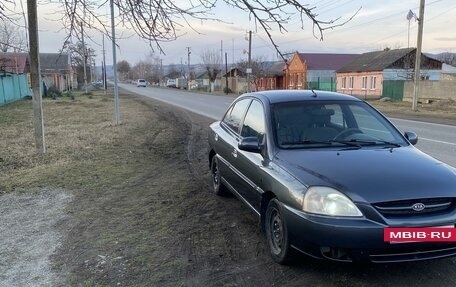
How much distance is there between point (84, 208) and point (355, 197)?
12.7 ft

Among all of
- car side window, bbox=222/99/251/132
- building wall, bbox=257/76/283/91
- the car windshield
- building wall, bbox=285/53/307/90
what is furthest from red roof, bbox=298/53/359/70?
the car windshield

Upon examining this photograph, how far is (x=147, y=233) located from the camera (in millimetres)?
4996

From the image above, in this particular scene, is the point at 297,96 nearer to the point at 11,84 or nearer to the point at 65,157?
the point at 65,157

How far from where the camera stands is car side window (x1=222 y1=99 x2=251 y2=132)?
19.1ft

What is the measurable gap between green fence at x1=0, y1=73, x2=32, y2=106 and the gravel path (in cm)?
2827

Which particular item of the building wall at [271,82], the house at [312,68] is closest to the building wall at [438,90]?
the house at [312,68]

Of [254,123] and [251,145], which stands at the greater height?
[254,123]

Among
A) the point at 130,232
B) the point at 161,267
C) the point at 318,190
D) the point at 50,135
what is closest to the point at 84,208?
the point at 130,232

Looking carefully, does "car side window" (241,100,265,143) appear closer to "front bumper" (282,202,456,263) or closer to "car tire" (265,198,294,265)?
"car tire" (265,198,294,265)

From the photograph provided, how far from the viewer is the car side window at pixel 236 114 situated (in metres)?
5.82

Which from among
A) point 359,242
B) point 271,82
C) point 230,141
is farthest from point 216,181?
point 271,82

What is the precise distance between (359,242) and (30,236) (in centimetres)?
356

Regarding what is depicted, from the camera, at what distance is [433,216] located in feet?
11.3

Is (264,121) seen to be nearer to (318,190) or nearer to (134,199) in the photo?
(318,190)
